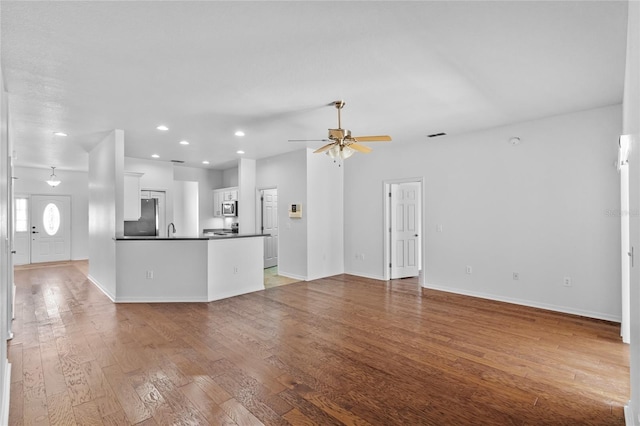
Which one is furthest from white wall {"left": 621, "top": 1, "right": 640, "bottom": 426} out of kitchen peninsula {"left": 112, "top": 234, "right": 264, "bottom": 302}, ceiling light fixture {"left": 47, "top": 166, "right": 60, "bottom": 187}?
ceiling light fixture {"left": 47, "top": 166, "right": 60, "bottom": 187}

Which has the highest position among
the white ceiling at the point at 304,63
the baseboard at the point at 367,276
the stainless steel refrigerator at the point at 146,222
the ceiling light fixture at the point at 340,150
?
the white ceiling at the point at 304,63

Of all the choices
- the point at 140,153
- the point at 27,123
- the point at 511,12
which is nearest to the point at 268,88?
the point at 511,12

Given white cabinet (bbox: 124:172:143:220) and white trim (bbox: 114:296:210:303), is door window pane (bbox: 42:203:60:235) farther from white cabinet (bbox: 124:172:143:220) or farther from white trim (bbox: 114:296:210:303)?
white trim (bbox: 114:296:210:303)

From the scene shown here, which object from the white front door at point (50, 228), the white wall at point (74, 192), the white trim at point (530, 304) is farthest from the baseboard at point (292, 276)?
the white front door at point (50, 228)

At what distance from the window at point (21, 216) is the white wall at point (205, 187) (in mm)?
4377

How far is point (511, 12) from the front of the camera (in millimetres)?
2158

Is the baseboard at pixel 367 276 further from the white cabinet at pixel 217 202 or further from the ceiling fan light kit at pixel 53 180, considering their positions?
the ceiling fan light kit at pixel 53 180

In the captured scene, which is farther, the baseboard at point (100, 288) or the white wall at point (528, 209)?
the baseboard at point (100, 288)

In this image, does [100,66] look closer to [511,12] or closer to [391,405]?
[511,12]

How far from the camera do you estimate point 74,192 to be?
943cm

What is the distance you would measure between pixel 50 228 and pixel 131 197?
5.17 m

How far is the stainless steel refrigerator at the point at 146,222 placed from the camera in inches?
291

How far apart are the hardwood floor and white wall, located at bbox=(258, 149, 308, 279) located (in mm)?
1987

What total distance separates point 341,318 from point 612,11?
378 centimetres
